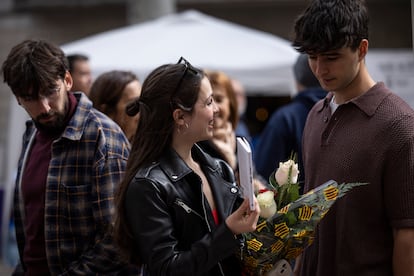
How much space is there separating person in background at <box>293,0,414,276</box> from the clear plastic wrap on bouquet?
0.39 ft

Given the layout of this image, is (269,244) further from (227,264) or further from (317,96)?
(317,96)

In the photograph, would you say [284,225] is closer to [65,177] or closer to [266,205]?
[266,205]

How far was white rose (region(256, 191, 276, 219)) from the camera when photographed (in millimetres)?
2609

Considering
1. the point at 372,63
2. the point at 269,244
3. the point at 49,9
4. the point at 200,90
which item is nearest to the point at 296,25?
the point at 200,90

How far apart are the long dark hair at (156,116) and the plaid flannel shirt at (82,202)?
1.38 feet

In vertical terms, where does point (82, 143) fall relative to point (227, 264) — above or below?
above

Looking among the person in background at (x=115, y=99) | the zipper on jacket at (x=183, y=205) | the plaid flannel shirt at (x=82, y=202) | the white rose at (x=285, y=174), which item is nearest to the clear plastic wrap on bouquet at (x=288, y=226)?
the white rose at (x=285, y=174)

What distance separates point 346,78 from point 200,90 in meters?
0.54

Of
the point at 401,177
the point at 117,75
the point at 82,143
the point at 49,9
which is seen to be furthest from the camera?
the point at 49,9

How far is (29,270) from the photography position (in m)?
3.30

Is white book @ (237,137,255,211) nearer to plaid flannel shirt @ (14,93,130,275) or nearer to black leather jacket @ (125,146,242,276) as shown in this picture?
black leather jacket @ (125,146,242,276)

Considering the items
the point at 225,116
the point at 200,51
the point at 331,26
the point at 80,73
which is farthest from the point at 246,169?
the point at 200,51

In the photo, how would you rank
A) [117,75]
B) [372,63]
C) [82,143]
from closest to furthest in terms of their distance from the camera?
[82,143], [117,75], [372,63]

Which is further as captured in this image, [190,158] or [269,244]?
[190,158]
